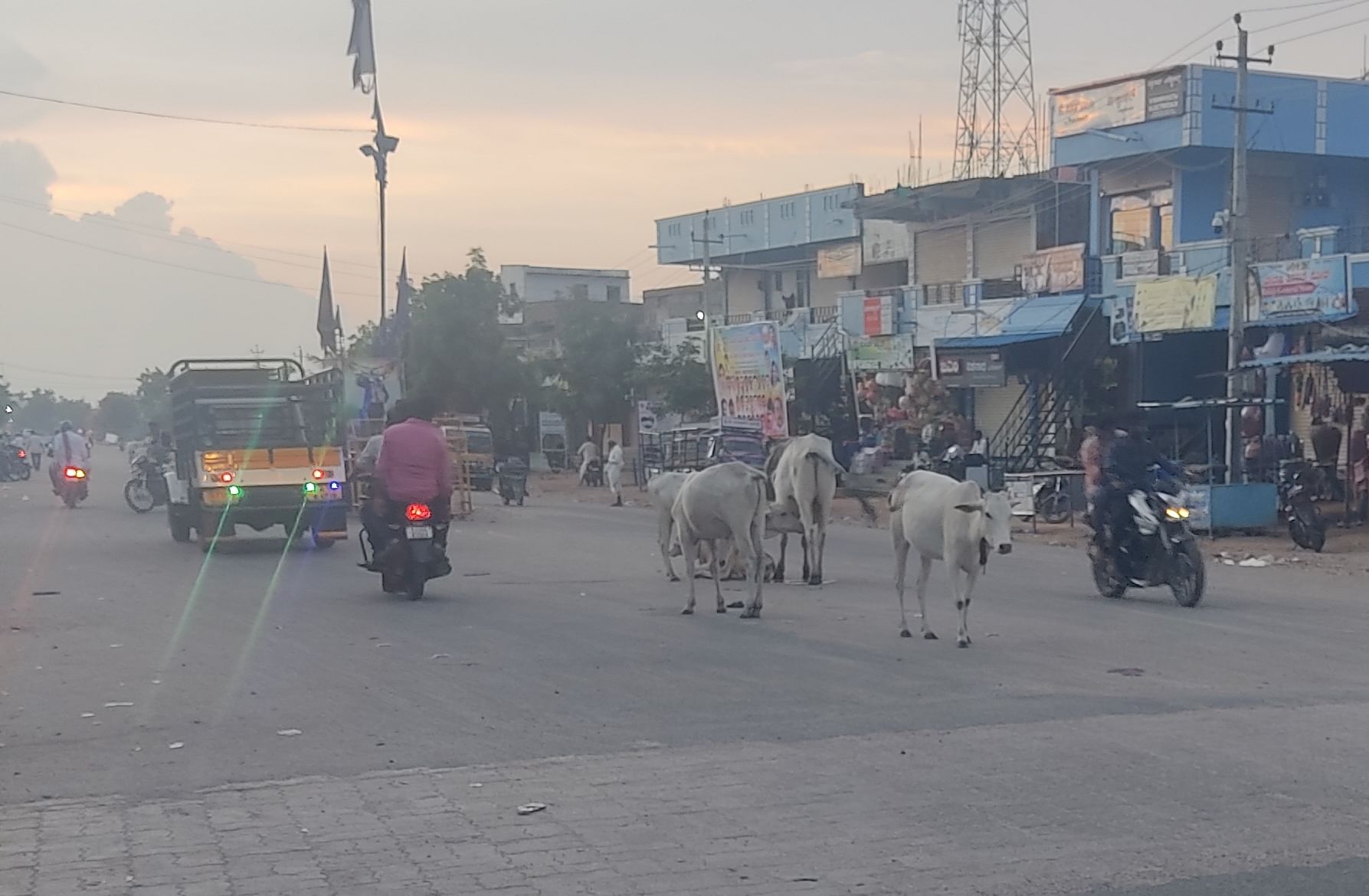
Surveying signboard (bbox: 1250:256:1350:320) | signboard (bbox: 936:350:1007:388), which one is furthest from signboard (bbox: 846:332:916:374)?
signboard (bbox: 1250:256:1350:320)

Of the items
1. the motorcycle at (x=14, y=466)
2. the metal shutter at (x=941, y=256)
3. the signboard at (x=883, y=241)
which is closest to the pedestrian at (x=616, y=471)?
the metal shutter at (x=941, y=256)

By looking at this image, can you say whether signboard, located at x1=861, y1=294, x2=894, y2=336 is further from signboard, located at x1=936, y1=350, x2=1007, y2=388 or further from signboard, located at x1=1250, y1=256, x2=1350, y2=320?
signboard, located at x1=1250, y1=256, x2=1350, y2=320

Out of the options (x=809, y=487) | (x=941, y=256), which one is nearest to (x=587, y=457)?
(x=941, y=256)

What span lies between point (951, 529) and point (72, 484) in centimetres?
2646

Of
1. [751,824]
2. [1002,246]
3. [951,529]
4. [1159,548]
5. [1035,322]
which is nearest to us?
[751,824]

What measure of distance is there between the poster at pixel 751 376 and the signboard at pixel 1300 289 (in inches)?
489

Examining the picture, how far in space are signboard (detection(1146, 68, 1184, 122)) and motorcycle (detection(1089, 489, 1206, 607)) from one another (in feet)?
64.9

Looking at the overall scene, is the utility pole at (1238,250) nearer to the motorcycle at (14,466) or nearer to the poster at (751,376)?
the poster at (751,376)

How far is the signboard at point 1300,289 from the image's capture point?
26.5m

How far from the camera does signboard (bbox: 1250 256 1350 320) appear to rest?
2653 cm

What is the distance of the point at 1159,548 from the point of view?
1502cm

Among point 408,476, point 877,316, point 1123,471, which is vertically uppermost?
point 877,316

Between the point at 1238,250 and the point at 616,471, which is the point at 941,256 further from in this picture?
the point at 1238,250

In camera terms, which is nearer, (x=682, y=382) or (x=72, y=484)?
(x=72, y=484)
